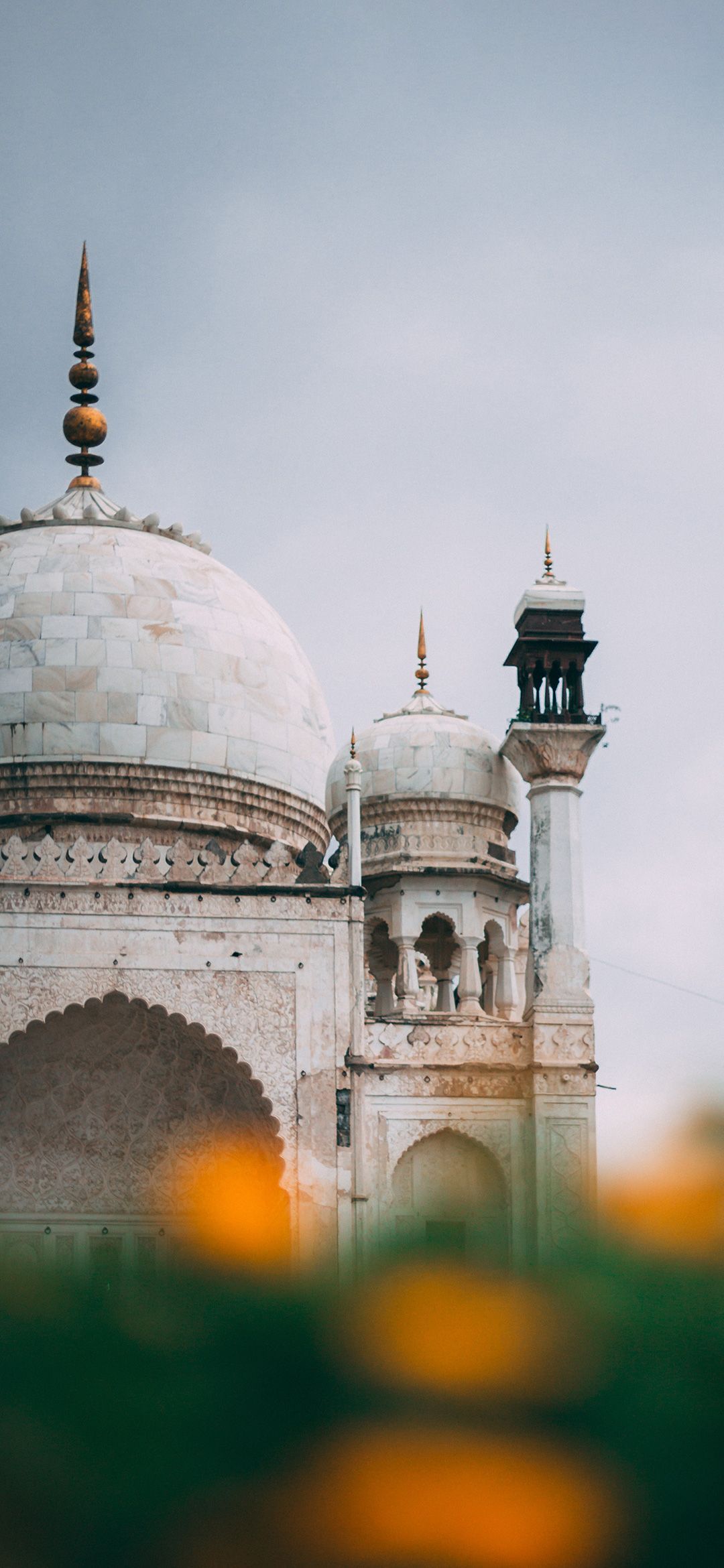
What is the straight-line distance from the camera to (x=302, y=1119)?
15.4m

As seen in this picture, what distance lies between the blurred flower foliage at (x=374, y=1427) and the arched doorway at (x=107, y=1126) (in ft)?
30.4

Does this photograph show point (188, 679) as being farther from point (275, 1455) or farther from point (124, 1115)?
point (275, 1455)

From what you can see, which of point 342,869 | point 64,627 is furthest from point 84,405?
point 342,869

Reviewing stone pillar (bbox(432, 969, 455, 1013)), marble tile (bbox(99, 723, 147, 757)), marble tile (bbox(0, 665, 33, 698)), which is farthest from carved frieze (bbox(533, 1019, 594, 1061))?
marble tile (bbox(0, 665, 33, 698))

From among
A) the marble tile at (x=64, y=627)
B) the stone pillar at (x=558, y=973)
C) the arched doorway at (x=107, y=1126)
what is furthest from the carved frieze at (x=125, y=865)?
the marble tile at (x=64, y=627)

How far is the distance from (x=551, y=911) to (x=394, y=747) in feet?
10.5

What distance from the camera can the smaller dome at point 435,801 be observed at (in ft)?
59.8

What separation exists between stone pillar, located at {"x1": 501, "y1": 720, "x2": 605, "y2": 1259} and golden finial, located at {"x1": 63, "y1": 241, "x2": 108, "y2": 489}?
22.5 feet

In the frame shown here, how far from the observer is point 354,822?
16422 mm

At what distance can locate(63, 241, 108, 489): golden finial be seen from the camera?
21.4 m

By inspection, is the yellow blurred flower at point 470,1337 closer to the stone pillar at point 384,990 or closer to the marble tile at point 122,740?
the stone pillar at point 384,990

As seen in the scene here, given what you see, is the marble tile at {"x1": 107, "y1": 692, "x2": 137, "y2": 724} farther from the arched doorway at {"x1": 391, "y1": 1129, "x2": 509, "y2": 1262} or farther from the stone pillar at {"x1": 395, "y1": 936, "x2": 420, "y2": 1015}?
the arched doorway at {"x1": 391, "y1": 1129, "x2": 509, "y2": 1262}

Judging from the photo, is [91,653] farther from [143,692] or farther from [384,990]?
[384,990]

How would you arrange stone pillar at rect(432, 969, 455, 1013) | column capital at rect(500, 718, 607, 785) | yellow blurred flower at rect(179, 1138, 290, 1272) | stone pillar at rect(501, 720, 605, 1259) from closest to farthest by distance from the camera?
yellow blurred flower at rect(179, 1138, 290, 1272) < stone pillar at rect(501, 720, 605, 1259) < column capital at rect(500, 718, 607, 785) < stone pillar at rect(432, 969, 455, 1013)
